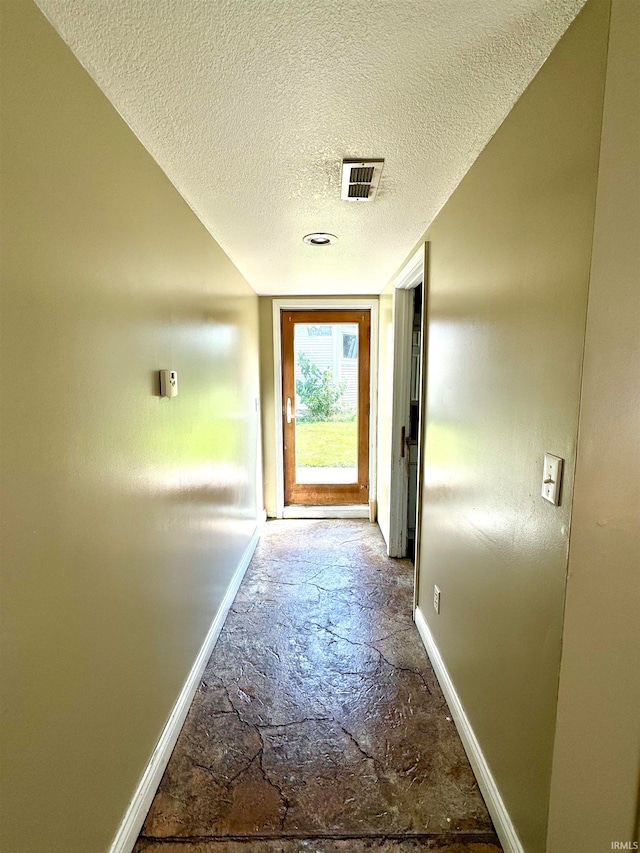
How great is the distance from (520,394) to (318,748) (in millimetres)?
1515

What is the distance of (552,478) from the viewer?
90 cm

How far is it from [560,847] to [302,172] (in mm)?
2176

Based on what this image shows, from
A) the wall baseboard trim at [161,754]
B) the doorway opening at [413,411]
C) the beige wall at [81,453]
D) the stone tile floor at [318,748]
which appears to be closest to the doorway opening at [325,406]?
the doorway opening at [413,411]

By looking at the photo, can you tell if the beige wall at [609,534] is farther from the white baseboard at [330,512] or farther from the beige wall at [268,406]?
the beige wall at [268,406]

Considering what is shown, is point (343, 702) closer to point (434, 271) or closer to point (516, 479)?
point (516, 479)

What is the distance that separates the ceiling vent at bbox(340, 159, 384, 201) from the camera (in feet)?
4.48

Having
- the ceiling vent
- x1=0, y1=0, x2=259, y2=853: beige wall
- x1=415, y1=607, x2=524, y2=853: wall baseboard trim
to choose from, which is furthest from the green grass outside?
the ceiling vent

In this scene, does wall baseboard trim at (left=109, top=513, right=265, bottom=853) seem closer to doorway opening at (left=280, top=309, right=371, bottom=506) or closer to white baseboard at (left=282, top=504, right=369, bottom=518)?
white baseboard at (left=282, top=504, right=369, bottom=518)

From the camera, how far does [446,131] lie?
47.0 inches

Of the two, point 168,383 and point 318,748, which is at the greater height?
point 168,383

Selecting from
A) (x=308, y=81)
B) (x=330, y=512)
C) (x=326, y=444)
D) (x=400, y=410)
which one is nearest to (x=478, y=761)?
(x=400, y=410)

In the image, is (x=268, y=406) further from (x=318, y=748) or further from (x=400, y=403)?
(x=318, y=748)

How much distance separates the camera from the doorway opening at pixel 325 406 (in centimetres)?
373

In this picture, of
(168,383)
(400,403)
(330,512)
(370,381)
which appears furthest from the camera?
(330,512)
